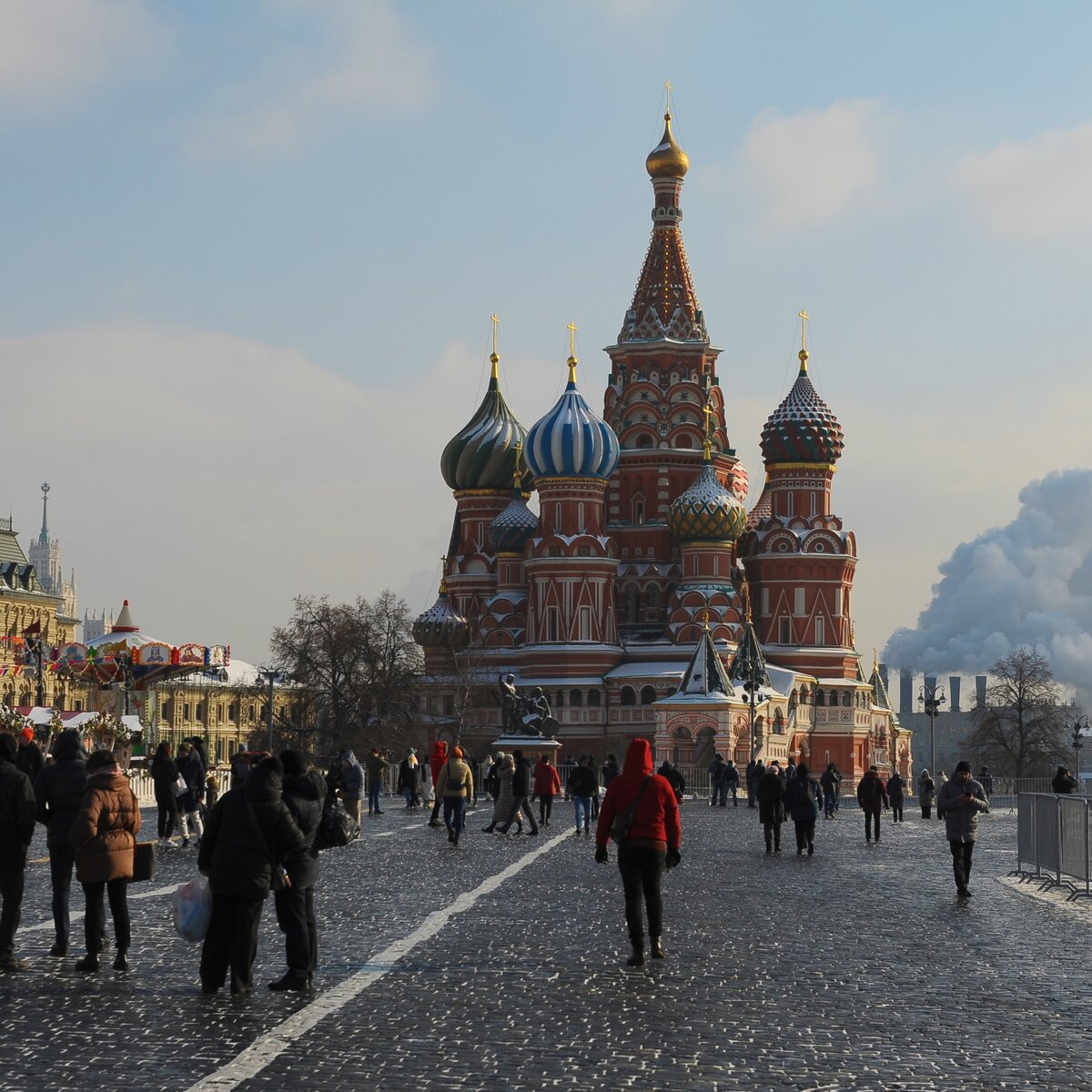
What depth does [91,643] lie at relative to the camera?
68000mm

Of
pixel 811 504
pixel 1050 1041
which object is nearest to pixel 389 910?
pixel 1050 1041

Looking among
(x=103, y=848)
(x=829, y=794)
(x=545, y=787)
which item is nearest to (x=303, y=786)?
(x=103, y=848)

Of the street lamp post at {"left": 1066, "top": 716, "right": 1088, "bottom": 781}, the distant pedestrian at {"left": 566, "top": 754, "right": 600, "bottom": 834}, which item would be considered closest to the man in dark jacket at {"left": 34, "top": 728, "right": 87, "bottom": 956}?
the distant pedestrian at {"left": 566, "top": 754, "right": 600, "bottom": 834}

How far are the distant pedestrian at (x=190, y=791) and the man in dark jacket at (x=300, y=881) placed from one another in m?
14.5

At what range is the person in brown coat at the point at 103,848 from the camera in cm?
1224

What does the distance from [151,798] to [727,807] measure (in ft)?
53.2

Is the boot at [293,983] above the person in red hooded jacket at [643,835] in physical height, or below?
below

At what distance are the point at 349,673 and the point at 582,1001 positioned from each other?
222ft

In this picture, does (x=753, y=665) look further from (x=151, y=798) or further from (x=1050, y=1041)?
(x=1050, y=1041)

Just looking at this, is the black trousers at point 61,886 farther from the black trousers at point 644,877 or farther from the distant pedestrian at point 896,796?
the distant pedestrian at point 896,796

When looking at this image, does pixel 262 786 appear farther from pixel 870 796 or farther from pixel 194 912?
pixel 870 796

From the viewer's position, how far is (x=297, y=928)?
11570mm

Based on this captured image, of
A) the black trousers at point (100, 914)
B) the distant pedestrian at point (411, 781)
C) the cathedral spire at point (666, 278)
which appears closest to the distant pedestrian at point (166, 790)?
the black trousers at point (100, 914)

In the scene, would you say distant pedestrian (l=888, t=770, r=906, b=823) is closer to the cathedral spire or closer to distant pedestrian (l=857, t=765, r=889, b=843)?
distant pedestrian (l=857, t=765, r=889, b=843)
